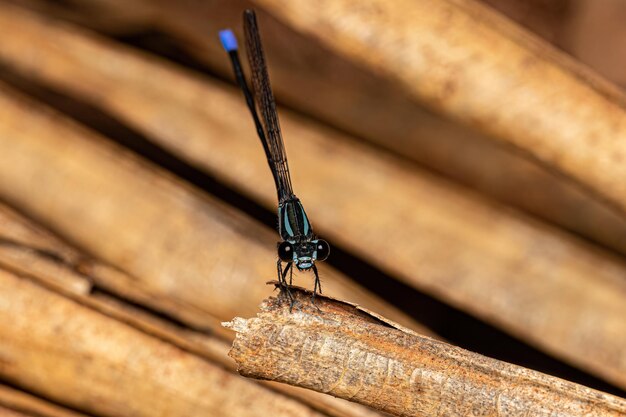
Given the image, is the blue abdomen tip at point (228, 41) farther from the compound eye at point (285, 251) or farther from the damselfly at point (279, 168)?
the compound eye at point (285, 251)

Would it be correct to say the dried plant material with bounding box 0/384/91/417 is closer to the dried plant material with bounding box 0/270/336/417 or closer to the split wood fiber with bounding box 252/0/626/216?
the dried plant material with bounding box 0/270/336/417

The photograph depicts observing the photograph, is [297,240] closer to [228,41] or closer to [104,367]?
[104,367]

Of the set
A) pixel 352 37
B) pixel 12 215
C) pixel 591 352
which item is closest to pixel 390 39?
pixel 352 37

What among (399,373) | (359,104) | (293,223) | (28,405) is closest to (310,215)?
(293,223)

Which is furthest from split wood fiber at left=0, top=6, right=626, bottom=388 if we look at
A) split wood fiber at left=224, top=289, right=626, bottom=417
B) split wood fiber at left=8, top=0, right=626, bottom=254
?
split wood fiber at left=224, top=289, right=626, bottom=417

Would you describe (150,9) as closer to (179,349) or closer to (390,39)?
(390,39)

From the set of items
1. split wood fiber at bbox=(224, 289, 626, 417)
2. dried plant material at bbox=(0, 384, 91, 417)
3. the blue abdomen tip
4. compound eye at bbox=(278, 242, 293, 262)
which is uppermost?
the blue abdomen tip

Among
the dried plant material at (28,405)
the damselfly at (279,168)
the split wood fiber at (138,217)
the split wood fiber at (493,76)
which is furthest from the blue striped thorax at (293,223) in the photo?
the dried plant material at (28,405)
